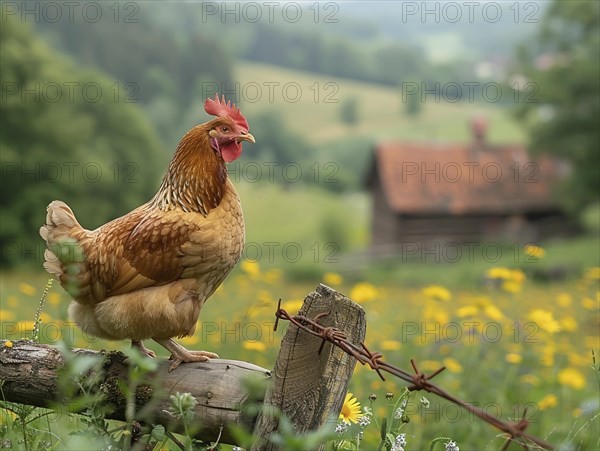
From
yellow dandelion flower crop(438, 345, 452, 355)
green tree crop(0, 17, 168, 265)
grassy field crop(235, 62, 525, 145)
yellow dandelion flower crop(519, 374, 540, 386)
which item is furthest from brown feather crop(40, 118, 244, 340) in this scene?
grassy field crop(235, 62, 525, 145)

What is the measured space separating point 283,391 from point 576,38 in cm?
2983

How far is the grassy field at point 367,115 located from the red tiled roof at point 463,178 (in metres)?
19.8

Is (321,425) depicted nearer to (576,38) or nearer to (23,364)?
(23,364)

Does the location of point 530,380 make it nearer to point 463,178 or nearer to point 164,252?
point 164,252

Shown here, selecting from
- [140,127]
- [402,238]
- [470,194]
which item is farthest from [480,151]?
[140,127]

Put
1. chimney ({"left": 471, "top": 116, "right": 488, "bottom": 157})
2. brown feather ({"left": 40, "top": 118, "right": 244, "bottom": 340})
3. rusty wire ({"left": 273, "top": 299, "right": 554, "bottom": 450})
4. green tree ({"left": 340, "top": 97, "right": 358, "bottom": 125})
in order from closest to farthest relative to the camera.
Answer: rusty wire ({"left": 273, "top": 299, "right": 554, "bottom": 450}), brown feather ({"left": 40, "top": 118, "right": 244, "bottom": 340}), chimney ({"left": 471, "top": 116, "right": 488, "bottom": 157}), green tree ({"left": 340, "top": 97, "right": 358, "bottom": 125})

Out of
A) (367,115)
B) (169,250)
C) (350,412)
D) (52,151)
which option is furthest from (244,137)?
(367,115)

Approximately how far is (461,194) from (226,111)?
28027 millimetres

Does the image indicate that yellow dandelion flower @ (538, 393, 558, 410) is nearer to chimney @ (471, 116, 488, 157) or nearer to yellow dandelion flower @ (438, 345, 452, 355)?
yellow dandelion flower @ (438, 345, 452, 355)

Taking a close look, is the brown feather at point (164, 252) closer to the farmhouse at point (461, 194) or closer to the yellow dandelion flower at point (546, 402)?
the yellow dandelion flower at point (546, 402)

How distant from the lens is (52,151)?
→ 23.2 meters

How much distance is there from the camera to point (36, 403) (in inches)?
102

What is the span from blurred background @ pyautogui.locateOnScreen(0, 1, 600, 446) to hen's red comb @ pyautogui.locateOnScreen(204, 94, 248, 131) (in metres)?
0.97

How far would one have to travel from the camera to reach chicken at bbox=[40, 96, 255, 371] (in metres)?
2.63
